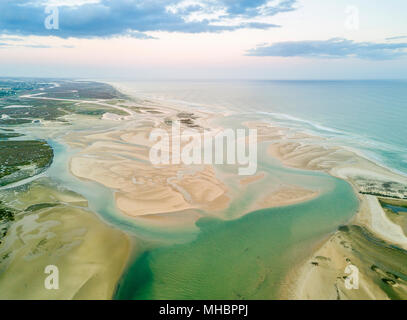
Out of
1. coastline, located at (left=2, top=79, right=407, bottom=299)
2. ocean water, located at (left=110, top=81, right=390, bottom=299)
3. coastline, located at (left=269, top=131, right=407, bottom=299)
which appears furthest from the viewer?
coastline, located at (left=2, top=79, right=407, bottom=299)

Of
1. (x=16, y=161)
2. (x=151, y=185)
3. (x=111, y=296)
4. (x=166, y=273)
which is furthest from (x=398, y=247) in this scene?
(x=16, y=161)

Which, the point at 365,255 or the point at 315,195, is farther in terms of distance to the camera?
the point at 315,195

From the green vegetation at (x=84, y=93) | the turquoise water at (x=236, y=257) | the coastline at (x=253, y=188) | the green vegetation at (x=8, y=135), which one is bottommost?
the turquoise water at (x=236, y=257)

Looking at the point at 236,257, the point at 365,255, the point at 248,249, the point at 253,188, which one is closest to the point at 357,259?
the point at 365,255

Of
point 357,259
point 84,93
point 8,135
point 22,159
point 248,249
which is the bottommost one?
point 248,249

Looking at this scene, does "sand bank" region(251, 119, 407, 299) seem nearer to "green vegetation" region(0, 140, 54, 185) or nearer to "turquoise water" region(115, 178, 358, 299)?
"turquoise water" region(115, 178, 358, 299)

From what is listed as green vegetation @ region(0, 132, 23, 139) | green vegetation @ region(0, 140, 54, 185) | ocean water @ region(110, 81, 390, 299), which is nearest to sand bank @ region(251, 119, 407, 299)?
ocean water @ region(110, 81, 390, 299)

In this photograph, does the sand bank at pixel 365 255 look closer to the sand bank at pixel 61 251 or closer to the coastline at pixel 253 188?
the coastline at pixel 253 188

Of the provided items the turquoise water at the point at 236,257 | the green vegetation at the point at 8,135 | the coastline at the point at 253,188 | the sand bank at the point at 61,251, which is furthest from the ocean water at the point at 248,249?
the green vegetation at the point at 8,135

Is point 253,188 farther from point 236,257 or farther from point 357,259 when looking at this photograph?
point 357,259

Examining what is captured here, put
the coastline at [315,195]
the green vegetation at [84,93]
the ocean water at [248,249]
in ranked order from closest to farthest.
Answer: the coastline at [315,195]
the ocean water at [248,249]
the green vegetation at [84,93]
